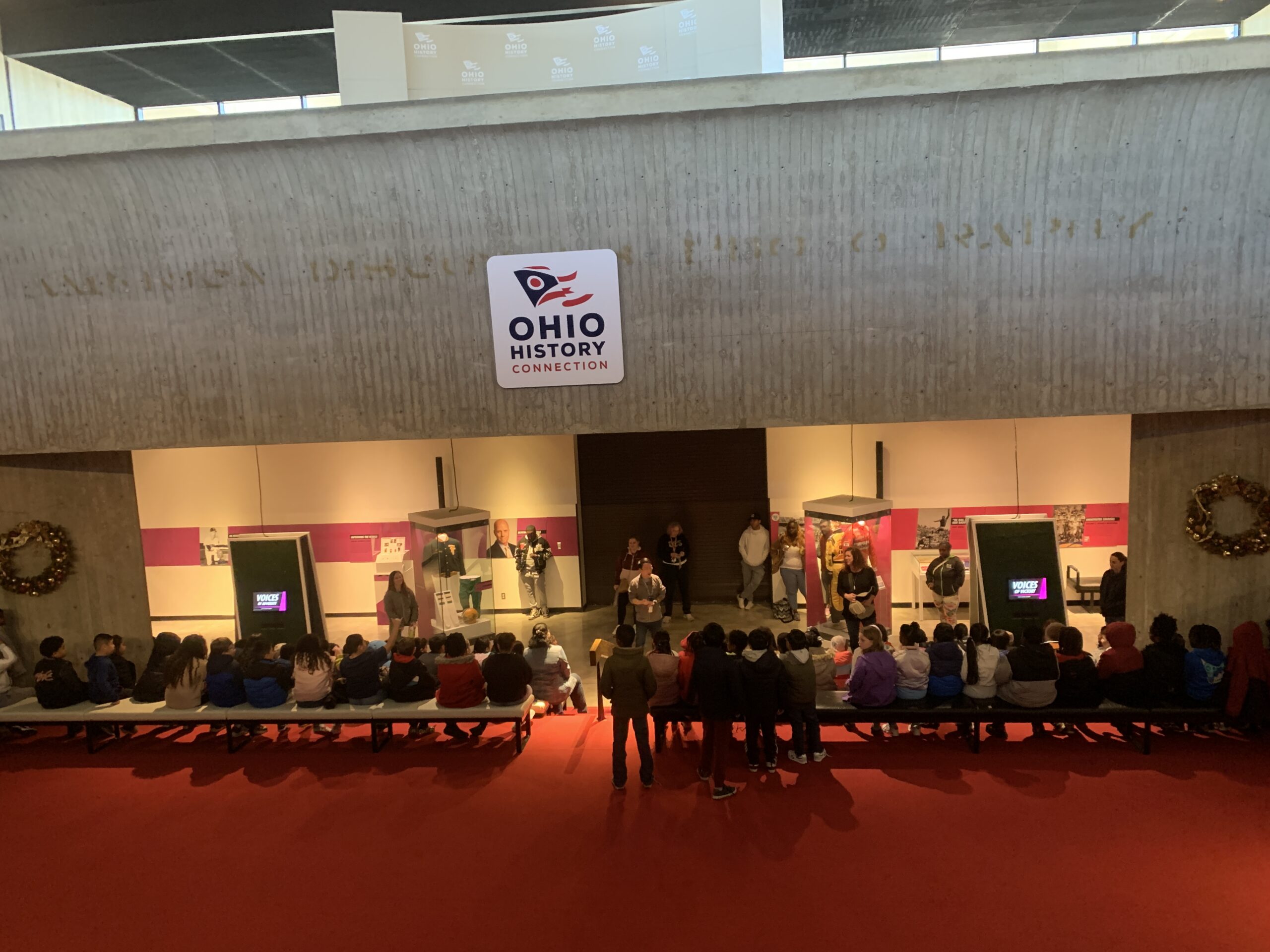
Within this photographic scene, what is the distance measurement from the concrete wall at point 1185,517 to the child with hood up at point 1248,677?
0.92 metres

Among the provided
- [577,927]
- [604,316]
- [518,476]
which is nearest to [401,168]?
[604,316]

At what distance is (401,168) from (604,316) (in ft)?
6.82

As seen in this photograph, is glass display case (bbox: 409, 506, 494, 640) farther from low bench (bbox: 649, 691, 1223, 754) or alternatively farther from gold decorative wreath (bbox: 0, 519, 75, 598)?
low bench (bbox: 649, 691, 1223, 754)

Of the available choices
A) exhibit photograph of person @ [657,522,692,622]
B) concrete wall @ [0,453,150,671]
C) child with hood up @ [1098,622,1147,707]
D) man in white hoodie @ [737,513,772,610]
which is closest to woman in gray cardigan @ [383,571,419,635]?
concrete wall @ [0,453,150,671]

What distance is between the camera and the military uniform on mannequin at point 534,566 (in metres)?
10.6

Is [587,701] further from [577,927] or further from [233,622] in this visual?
[233,622]

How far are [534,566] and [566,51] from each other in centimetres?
660

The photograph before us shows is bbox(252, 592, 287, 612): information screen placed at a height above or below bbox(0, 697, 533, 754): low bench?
above

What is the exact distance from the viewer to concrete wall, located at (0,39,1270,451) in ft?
19.0

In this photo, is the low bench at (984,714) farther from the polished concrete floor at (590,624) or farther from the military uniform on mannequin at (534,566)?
the military uniform on mannequin at (534,566)

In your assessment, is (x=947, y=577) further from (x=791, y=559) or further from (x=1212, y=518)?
(x=1212, y=518)

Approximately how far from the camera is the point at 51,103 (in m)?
6.80

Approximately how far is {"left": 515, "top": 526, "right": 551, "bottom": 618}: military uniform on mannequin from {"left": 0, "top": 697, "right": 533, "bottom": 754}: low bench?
3.82m

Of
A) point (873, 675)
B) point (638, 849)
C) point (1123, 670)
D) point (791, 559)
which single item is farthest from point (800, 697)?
point (791, 559)
